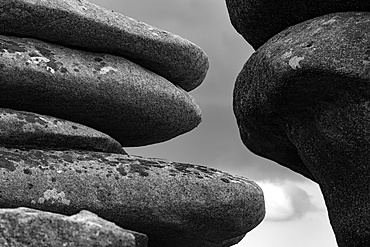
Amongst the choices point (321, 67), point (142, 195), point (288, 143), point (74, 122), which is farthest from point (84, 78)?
point (321, 67)

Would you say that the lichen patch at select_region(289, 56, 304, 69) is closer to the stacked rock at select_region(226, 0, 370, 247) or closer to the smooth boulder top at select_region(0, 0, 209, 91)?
the stacked rock at select_region(226, 0, 370, 247)

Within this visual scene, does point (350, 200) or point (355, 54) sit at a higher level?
point (355, 54)

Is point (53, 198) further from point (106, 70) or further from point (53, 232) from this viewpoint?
point (53, 232)

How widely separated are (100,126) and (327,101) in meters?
4.99

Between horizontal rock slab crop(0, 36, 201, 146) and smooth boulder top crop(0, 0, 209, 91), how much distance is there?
0.53 feet

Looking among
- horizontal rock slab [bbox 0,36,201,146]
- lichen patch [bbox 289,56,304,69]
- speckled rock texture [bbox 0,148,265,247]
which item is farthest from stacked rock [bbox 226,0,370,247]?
horizontal rock slab [bbox 0,36,201,146]

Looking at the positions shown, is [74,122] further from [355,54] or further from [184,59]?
[355,54]

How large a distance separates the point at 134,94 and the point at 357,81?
4799 millimetres

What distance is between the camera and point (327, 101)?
612 cm

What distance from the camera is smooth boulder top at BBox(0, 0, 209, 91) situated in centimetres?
938

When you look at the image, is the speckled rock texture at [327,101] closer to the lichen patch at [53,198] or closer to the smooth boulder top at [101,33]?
the lichen patch at [53,198]

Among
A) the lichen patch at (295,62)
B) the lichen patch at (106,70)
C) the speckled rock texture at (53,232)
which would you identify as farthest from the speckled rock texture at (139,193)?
the speckled rock texture at (53,232)

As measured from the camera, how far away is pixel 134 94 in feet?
32.8

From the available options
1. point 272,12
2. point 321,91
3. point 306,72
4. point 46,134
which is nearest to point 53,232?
point 306,72
